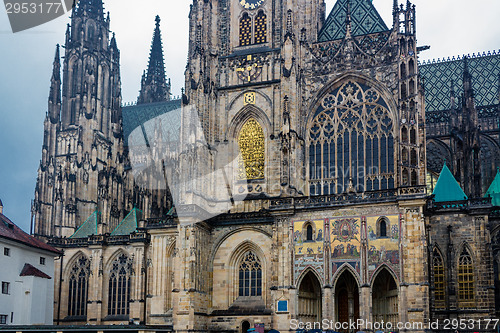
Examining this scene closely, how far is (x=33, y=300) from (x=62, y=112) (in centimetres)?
2254

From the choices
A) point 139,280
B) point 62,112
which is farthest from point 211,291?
point 62,112

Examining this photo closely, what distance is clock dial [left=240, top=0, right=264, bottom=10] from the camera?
143ft

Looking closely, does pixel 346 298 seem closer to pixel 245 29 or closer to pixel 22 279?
pixel 245 29

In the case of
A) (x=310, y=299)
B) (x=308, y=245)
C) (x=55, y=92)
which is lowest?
(x=310, y=299)

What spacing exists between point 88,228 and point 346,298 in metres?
23.6

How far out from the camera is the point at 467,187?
40.1 metres

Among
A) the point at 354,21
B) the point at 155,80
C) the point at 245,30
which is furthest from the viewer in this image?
the point at 155,80

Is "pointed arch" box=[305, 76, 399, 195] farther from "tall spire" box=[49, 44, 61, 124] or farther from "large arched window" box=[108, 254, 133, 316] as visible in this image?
"tall spire" box=[49, 44, 61, 124]

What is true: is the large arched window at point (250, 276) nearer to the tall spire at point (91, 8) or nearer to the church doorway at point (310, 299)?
the church doorway at point (310, 299)

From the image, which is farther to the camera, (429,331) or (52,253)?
(52,253)

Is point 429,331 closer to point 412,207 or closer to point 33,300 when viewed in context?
point 412,207

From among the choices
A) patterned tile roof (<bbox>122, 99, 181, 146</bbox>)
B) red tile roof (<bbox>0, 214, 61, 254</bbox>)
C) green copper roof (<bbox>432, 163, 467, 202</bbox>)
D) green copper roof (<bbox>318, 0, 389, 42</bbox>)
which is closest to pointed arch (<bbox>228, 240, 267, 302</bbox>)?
green copper roof (<bbox>432, 163, 467, 202</bbox>)

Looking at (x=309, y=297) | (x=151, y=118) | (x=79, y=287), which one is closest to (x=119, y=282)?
(x=79, y=287)

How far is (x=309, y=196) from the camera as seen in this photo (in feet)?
120
